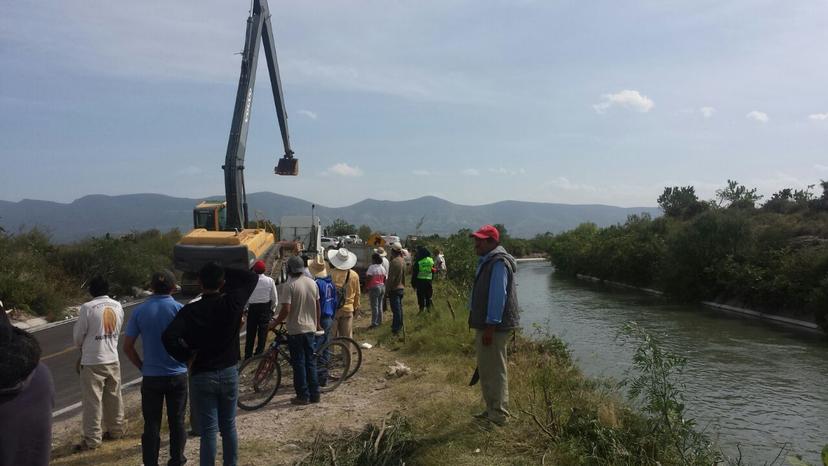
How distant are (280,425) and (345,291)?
315 centimetres

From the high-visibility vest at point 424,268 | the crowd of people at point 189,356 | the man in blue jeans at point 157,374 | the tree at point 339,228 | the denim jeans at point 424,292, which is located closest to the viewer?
the crowd of people at point 189,356

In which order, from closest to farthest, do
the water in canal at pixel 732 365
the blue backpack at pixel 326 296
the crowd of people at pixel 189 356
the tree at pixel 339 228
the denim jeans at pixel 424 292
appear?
the crowd of people at pixel 189 356
the blue backpack at pixel 326 296
the water in canal at pixel 732 365
the denim jeans at pixel 424 292
the tree at pixel 339 228

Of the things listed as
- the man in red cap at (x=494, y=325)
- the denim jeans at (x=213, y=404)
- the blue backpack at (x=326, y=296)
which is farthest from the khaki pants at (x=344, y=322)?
the denim jeans at (x=213, y=404)

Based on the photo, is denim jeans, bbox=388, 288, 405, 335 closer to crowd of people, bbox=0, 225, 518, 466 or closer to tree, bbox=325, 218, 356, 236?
crowd of people, bbox=0, 225, 518, 466

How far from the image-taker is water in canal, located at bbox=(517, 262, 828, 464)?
37.4 feet

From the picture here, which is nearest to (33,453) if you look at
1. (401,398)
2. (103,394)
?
(103,394)

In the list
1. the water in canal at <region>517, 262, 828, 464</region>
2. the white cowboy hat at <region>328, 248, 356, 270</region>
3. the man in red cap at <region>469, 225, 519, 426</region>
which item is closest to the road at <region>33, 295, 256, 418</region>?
the white cowboy hat at <region>328, 248, 356, 270</region>

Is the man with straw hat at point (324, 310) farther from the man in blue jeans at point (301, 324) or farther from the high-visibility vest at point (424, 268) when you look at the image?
the high-visibility vest at point (424, 268)

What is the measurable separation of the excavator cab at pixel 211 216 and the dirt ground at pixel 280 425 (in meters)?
11.2

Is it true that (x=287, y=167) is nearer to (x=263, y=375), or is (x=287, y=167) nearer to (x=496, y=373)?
(x=263, y=375)

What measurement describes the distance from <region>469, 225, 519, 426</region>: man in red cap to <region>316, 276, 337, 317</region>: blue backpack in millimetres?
2810

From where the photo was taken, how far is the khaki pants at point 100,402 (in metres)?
6.15

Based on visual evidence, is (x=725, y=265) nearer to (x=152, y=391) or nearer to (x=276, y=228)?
(x=276, y=228)

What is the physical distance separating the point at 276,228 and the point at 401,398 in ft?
66.3
